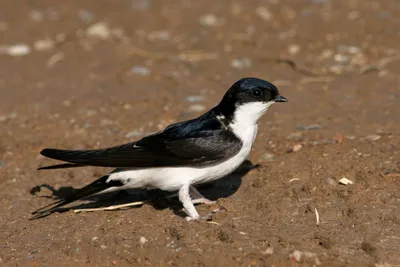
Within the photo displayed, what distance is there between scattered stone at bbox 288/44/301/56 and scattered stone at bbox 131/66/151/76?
155cm

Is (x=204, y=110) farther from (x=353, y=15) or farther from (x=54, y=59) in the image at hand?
(x=353, y=15)

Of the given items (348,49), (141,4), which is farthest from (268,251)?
(141,4)

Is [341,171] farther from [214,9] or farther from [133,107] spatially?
[214,9]

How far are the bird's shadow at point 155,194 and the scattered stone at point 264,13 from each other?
346cm

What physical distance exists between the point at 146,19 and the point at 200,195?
170 inches

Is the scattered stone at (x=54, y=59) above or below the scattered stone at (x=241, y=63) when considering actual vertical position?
below

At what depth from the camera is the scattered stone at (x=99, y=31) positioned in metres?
8.40

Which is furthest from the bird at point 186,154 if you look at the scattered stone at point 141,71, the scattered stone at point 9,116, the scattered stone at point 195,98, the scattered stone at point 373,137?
the scattered stone at point 141,71

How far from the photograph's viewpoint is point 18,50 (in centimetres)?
834

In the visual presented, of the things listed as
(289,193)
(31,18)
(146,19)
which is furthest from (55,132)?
(31,18)

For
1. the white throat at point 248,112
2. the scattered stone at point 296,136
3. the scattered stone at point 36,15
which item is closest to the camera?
the white throat at point 248,112

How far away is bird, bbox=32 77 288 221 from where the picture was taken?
14.8ft

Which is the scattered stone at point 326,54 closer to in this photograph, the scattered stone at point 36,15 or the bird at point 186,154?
the bird at point 186,154

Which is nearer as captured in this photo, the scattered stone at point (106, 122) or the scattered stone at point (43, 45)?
the scattered stone at point (106, 122)
